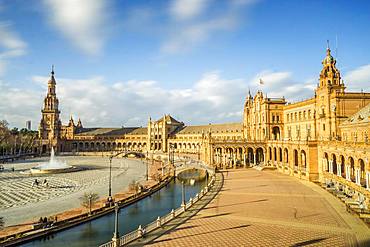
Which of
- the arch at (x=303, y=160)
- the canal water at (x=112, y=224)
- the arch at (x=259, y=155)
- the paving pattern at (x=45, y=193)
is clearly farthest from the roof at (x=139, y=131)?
the canal water at (x=112, y=224)

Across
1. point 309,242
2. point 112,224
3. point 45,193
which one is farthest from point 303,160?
point 45,193

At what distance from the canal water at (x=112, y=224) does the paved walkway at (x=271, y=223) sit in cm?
794

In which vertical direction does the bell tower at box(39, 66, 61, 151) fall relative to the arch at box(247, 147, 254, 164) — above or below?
above

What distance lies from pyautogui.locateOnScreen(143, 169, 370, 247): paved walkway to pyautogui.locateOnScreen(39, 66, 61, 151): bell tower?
131 metres

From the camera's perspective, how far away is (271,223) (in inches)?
1118

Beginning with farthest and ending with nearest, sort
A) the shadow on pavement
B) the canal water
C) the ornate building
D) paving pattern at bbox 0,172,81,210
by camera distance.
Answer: the ornate building
paving pattern at bbox 0,172,81,210
the canal water
the shadow on pavement

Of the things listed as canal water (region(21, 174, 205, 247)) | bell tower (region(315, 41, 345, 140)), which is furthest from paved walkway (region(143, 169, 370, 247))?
bell tower (region(315, 41, 345, 140))

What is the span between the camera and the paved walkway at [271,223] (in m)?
23.8

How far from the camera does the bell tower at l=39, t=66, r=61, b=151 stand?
151 meters

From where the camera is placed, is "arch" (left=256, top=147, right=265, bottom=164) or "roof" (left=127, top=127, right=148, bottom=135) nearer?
"arch" (left=256, top=147, right=265, bottom=164)

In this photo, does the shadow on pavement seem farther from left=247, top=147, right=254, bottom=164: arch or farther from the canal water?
left=247, top=147, right=254, bottom=164: arch

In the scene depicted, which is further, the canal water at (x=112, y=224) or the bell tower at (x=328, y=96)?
the bell tower at (x=328, y=96)

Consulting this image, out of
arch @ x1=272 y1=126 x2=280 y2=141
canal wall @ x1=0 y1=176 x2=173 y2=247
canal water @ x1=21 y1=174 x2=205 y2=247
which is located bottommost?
canal water @ x1=21 y1=174 x2=205 y2=247

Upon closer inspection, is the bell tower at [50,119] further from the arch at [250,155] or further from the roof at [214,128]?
the arch at [250,155]
